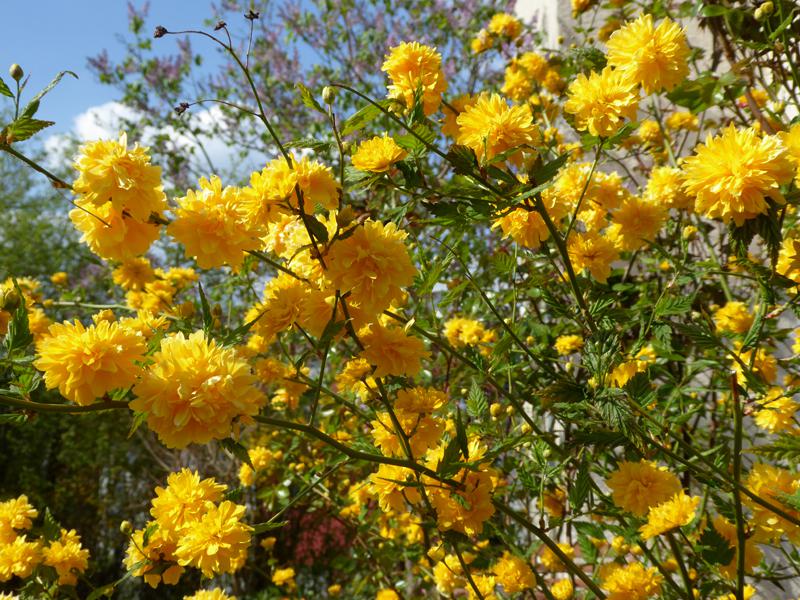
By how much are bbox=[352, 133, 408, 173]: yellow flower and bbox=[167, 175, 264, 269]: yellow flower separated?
0.22 m

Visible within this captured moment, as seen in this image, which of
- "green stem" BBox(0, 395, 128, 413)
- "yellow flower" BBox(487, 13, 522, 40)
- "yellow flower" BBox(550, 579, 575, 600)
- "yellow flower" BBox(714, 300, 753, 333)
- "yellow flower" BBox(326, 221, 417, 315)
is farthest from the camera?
"yellow flower" BBox(487, 13, 522, 40)

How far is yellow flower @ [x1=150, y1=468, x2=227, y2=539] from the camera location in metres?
1.01

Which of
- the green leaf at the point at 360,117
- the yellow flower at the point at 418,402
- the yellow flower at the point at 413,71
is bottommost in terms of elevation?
the yellow flower at the point at 418,402

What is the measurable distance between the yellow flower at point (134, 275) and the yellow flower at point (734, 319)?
1.91 m

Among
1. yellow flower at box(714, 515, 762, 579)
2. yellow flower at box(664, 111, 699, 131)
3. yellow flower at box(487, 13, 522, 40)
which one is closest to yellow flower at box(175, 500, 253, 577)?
yellow flower at box(714, 515, 762, 579)

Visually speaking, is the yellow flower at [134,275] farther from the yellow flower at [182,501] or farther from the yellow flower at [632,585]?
the yellow flower at [632,585]

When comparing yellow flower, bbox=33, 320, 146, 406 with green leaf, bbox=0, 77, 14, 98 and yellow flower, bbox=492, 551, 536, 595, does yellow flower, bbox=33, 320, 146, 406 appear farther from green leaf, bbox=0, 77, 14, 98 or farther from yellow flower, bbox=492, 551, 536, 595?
yellow flower, bbox=492, 551, 536, 595

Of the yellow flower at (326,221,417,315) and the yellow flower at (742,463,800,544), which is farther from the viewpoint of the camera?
the yellow flower at (742,463,800,544)

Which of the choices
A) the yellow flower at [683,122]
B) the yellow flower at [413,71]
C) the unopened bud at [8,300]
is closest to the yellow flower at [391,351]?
the yellow flower at [413,71]

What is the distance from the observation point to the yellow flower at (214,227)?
908 millimetres

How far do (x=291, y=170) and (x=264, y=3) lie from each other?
14.1 feet

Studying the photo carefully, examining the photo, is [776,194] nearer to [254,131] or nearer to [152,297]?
[152,297]

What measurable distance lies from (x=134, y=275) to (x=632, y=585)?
183 centimetres

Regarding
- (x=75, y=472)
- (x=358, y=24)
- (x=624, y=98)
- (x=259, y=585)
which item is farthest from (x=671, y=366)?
(x=75, y=472)
